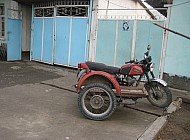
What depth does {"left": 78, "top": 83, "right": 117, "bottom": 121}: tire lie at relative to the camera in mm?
4453

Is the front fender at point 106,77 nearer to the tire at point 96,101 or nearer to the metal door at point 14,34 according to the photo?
the tire at point 96,101

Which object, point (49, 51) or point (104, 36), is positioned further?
point (49, 51)

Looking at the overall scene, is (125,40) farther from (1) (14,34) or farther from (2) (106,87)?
(1) (14,34)

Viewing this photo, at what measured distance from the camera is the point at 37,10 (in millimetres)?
11555

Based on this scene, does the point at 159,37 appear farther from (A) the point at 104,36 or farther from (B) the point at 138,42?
(A) the point at 104,36

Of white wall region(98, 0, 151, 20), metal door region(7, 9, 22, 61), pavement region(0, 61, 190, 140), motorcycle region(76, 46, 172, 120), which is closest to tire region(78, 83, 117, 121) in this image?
motorcycle region(76, 46, 172, 120)

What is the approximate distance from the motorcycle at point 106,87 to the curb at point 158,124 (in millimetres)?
584

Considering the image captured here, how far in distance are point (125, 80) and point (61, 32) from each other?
616 cm

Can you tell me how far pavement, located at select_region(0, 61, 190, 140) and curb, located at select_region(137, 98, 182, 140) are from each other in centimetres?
13

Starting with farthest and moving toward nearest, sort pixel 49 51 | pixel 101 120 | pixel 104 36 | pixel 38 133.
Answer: pixel 49 51
pixel 104 36
pixel 101 120
pixel 38 133

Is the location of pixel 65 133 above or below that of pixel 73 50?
below

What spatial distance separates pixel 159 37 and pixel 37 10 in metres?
6.70

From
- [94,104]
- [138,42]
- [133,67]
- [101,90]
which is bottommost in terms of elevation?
[94,104]

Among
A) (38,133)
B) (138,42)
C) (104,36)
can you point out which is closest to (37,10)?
(104,36)
